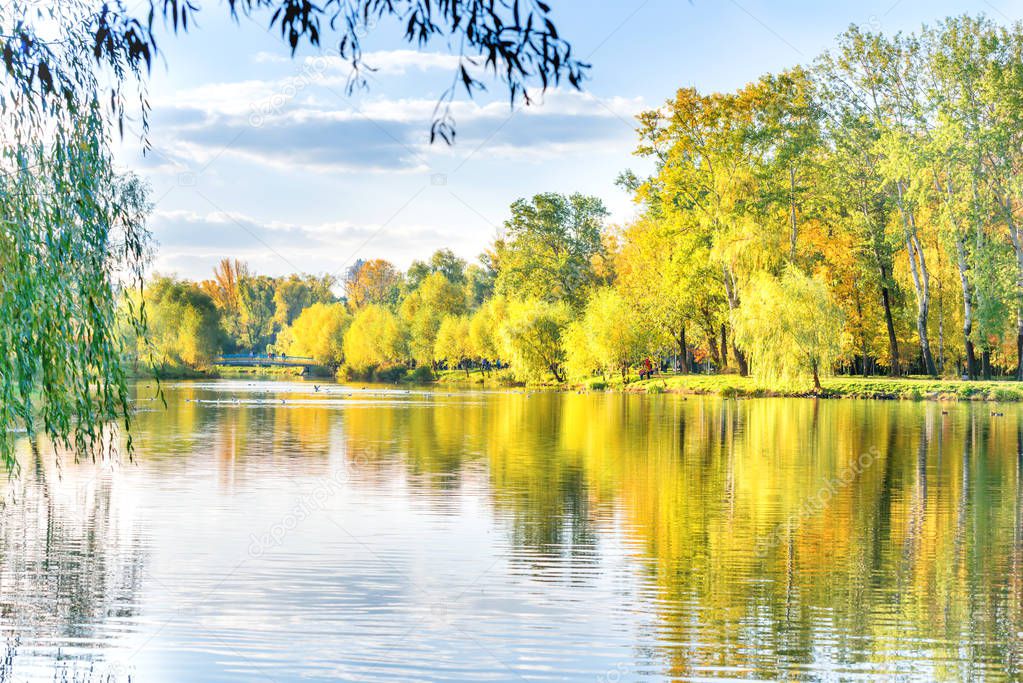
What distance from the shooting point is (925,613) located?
355 inches

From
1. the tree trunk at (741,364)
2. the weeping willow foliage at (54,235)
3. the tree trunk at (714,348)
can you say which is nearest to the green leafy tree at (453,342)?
the tree trunk at (714,348)

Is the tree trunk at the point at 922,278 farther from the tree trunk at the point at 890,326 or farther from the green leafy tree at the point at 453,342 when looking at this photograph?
the green leafy tree at the point at 453,342

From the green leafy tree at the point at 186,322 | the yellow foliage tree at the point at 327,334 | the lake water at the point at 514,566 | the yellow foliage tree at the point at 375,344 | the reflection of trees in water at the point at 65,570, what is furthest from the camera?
the yellow foliage tree at the point at 327,334

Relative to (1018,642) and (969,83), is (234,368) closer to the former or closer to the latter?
(969,83)

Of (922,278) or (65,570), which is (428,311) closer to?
(922,278)

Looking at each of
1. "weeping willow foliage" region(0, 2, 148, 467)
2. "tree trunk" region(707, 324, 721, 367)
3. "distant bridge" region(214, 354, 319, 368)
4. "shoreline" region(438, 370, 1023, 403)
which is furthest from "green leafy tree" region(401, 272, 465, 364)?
"weeping willow foliage" region(0, 2, 148, 467)

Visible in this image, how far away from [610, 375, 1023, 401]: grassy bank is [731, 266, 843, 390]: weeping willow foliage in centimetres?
102

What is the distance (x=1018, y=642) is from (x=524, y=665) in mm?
3699

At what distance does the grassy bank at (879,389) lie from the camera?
4394cm

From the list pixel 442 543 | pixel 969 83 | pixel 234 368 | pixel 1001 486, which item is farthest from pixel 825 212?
pixel 234 368

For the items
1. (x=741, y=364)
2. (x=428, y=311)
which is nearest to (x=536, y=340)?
(x=741, y=364)

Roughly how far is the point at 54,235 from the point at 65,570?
11.6 feet

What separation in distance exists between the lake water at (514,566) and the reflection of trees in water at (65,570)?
36 mm

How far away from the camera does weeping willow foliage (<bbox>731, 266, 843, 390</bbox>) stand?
4719 cm
